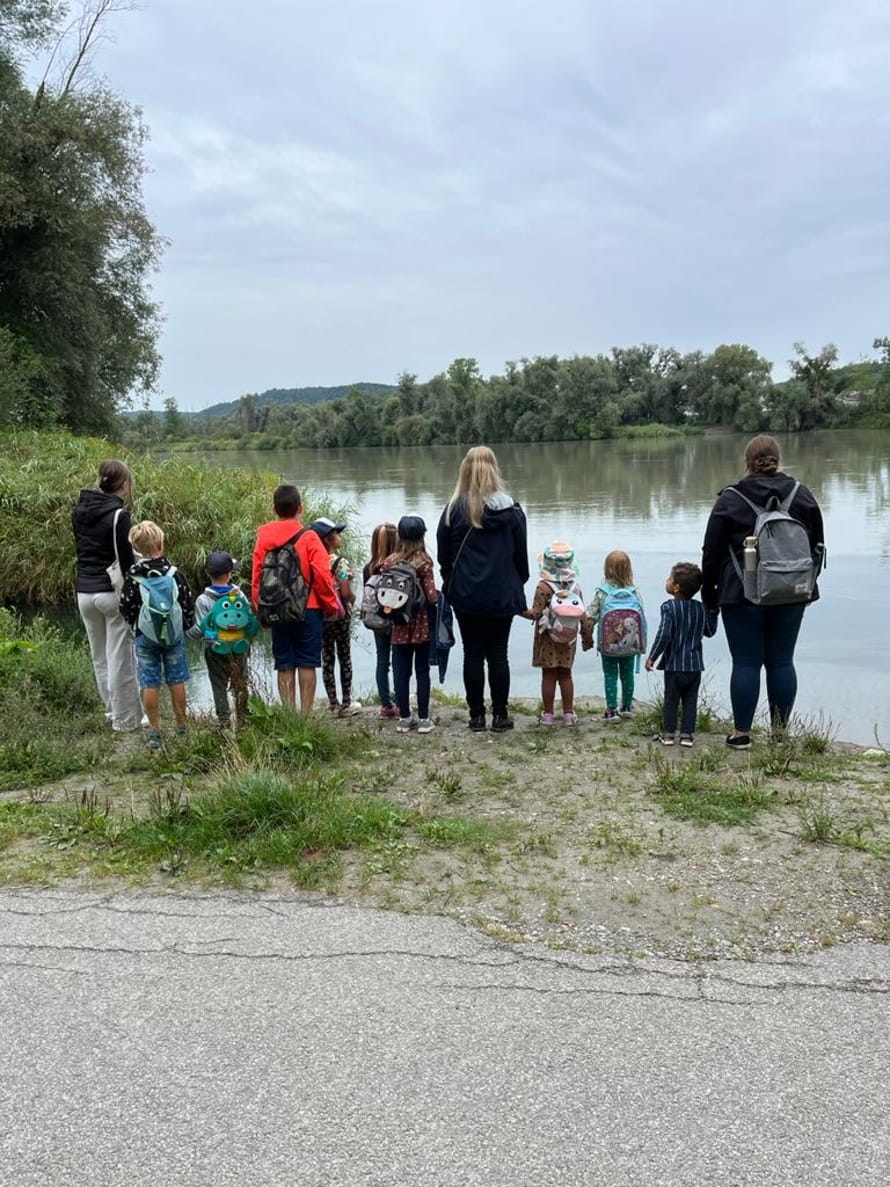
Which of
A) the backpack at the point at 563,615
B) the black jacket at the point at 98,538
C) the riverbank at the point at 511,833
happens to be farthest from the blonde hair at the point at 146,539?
the backpack at the point at 563,615

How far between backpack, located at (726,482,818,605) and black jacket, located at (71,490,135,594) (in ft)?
13.4

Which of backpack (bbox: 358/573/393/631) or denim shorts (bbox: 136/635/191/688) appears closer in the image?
denim shorts (bbox: 136/635/191/688)

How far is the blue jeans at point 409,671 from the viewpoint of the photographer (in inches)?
260

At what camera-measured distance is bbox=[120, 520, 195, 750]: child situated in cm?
613

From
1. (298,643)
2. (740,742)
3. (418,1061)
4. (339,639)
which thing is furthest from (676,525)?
(418,1061)

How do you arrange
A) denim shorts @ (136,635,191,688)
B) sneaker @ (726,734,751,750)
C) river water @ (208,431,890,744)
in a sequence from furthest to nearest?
1. river water @ (208,431,890,744)
2. denim shorts @ (136,635,191,688)
3. sneaker @ (726,734,751,750)

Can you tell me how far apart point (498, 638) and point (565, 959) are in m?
3.26

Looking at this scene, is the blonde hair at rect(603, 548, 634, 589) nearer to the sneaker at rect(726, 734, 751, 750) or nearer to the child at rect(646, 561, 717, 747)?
the child at rect(646, 561, 717, 747)

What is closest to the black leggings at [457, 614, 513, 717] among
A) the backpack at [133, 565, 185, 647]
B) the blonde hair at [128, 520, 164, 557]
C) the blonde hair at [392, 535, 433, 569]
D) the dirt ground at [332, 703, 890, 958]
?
the blonde hair at [392, 535, 433, 569]

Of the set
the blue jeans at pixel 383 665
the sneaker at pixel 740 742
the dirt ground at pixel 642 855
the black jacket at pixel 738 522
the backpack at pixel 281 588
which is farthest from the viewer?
the blue jeans at pixel 383 665

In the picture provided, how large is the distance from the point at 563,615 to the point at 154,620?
273 centimetres

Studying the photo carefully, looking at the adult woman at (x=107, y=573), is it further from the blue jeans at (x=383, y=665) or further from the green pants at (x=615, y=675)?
the green pants at (x=615, y=675)

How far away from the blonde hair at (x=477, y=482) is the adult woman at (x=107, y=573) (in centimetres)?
233

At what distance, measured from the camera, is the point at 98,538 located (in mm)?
6508
